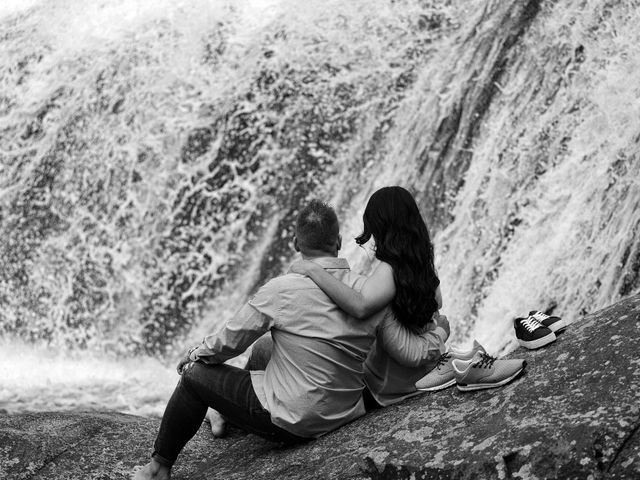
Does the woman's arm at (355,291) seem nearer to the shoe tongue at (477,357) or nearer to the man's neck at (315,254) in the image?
the man's neck at (315,254)

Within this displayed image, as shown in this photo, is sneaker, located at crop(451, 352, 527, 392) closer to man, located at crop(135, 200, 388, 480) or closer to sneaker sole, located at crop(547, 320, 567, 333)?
sneaker sole, located at crop(547, 320, 567, 333)

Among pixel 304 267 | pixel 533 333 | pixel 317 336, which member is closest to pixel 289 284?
pixel 304 267

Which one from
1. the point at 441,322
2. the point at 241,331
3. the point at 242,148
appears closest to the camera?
the point at 241,331

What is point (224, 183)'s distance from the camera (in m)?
9.27

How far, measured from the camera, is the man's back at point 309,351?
3.22 meters

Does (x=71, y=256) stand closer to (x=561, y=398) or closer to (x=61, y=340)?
(x=61, y=340)

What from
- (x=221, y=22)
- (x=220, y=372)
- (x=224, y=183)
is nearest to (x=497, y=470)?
(x=220, y=372)

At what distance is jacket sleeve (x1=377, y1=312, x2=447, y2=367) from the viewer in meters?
3.38

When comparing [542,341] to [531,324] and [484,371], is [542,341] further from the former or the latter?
[484,371]

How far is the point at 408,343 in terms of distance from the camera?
343 cm

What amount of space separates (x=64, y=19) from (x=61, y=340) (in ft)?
13.2

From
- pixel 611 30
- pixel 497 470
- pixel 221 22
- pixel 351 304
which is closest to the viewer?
pixel 497 470

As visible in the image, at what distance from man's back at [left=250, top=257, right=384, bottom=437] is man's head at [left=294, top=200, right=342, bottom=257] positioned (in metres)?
0.04

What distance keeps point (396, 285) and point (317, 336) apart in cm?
35
